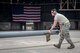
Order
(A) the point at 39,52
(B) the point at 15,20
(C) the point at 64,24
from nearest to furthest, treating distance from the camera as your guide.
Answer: (A) the point at 39,52, (C) the point at 64,24, (B) the point at 15,20

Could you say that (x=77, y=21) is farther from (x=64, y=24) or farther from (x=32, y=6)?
(x=64, y=24)

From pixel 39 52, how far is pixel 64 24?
1.65 meters

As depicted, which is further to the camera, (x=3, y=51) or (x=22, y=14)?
(x=22, y=14)

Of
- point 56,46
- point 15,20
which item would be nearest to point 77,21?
point 15,20

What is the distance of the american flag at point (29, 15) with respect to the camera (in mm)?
22453

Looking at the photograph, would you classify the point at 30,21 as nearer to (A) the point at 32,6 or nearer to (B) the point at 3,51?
(A) the point at 32,6

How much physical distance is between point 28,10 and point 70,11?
10.5 feet

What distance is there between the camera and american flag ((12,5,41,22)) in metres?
22.5

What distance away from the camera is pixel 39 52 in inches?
448

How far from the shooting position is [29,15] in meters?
22.6

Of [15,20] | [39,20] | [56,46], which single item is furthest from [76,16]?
[56,46]

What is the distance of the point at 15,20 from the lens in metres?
22.4

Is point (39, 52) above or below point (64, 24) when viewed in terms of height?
below

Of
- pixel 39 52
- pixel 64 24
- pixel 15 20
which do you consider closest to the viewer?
pixel 39 52
